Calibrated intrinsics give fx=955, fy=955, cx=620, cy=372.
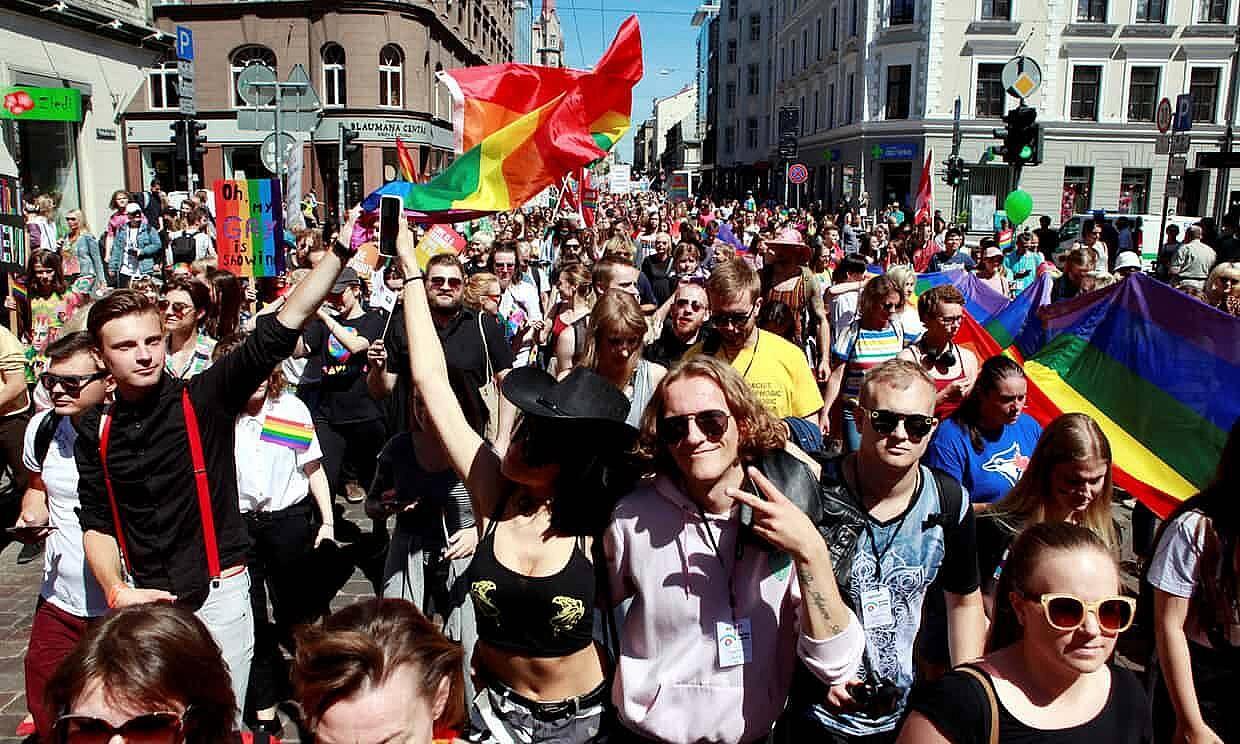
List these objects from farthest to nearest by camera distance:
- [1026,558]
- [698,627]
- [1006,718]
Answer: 1. [698,627]
2. [1026,558]
3. [1006,718]

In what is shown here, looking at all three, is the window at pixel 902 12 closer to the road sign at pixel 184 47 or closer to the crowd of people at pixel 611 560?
the road sign at pixel 184 47

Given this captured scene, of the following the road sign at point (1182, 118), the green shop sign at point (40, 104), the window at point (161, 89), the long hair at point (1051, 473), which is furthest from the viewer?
the window at point (161, 89)

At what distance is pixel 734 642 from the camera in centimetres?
237

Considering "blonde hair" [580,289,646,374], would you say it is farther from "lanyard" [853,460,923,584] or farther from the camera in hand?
the camera in hand

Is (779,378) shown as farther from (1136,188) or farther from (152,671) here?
(1136,188)

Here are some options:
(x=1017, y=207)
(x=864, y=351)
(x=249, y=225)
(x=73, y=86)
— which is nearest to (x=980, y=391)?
(x=864, y=351)

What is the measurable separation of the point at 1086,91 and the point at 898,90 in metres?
7.41

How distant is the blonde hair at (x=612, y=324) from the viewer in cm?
428

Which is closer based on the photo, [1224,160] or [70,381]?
[70,381]

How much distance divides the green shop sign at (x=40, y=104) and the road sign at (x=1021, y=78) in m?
16.2

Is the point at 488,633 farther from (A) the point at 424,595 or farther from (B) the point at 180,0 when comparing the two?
(B) the point at 180,0

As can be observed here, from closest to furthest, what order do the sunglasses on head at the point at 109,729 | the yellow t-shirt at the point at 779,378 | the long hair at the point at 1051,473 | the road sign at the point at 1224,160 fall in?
the sunglasses on head at the point at 109,729
the long hair at the point at 1051,473
the yellow t-shirt at the point at 779,378
the road sign at the point at 1224,160

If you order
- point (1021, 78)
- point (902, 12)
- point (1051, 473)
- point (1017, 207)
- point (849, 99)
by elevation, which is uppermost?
point (902, 12)

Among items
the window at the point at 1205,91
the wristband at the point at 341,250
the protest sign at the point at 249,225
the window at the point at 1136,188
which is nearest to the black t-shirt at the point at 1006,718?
the wristband at the point at 341,250
